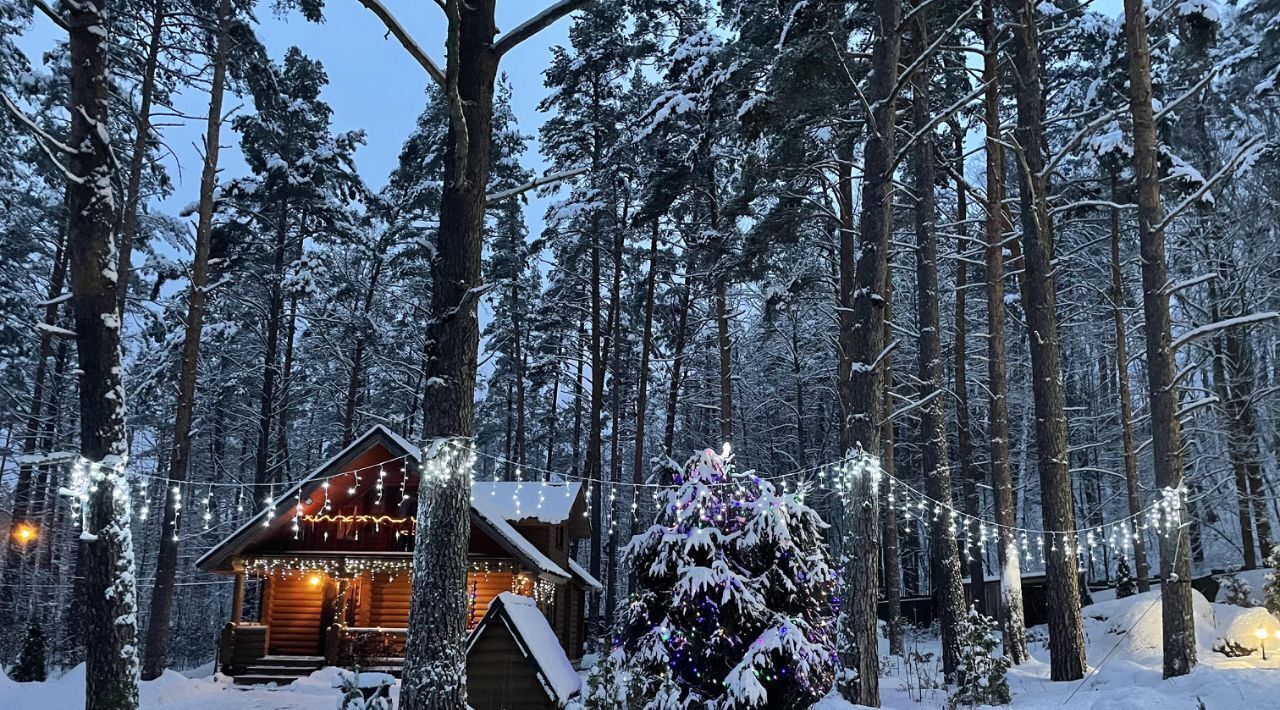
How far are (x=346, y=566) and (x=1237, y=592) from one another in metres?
21.1

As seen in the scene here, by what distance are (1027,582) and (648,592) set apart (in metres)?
20.4

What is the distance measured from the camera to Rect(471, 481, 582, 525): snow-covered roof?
2323 cm

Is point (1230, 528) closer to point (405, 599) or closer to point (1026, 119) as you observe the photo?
point (1026, 119)

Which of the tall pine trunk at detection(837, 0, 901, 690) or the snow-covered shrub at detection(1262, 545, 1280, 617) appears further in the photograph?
the snow-covered shrub at detection(1262, 545, 1280, 617)

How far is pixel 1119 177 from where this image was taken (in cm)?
1970

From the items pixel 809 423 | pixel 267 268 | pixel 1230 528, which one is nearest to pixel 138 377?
pixel 267 268

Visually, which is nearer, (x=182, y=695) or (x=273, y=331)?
(x=182, y=695)

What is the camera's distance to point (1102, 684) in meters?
13.1

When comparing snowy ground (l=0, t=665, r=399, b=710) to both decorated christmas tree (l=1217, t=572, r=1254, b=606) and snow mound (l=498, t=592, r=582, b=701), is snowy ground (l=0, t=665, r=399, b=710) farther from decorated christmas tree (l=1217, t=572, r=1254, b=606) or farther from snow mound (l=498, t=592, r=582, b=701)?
decorated christmas tree (l=1217, t=572, r=1254, b=606)

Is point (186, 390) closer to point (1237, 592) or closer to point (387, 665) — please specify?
point (387, 665)

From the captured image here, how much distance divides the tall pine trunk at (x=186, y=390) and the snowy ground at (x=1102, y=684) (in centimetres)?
96

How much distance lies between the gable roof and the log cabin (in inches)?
1.2

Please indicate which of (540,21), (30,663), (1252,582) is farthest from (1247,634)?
(30,663)

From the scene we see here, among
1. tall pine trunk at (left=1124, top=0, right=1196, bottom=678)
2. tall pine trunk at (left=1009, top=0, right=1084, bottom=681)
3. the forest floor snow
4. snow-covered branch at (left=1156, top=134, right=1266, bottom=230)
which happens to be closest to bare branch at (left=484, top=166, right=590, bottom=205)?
the forest floor snow
